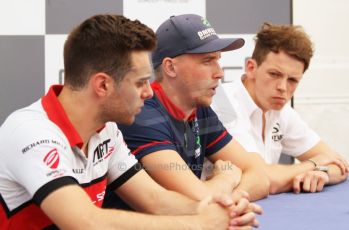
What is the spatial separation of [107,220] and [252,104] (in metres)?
1.04

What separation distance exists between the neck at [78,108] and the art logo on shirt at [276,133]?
3.44 feet

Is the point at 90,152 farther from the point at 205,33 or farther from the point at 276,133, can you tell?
the point at 276,133

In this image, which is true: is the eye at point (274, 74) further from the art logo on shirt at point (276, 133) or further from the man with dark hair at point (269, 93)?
the art logo on shirt at point (276, 133)

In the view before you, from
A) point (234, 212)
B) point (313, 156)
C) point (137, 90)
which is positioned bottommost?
point (313, 156)

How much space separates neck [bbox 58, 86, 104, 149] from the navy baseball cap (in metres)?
0.48

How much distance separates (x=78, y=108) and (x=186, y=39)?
20.5 inches

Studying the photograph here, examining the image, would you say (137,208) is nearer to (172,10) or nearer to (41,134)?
(41,134)

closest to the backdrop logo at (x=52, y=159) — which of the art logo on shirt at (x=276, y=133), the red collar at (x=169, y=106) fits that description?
the red collar at (x=169, y=106)

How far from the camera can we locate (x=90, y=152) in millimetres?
1175

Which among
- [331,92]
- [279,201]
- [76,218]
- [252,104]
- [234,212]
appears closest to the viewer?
[76,218]

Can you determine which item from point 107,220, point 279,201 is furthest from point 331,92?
point 107,220

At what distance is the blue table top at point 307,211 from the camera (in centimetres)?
119

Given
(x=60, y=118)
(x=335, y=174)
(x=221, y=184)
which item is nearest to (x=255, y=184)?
(x=221, y=184)

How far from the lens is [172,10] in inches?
87.7
